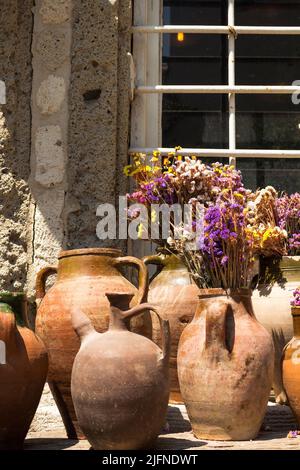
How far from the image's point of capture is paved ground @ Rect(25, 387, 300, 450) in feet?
8.36

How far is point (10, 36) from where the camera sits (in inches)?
140

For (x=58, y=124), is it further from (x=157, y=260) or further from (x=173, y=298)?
(x=173, y=298)

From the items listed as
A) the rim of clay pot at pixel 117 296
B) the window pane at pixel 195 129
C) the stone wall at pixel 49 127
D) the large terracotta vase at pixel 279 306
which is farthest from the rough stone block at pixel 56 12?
the rim of clay pot at pixel 117 296

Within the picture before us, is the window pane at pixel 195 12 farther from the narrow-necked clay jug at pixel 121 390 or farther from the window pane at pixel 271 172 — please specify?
the narrow-necked clay jug at pixel 121 390

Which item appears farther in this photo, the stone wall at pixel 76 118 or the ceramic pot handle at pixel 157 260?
the stone wall at pixel 76 118

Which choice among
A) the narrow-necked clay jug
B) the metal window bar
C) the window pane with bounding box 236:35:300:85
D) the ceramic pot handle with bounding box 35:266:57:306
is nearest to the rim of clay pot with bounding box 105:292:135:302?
the narrow-necked clay jug

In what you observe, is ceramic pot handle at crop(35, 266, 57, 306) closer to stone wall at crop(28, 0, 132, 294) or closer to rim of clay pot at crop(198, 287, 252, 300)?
stone wall at crop(28, 0, 132, 294)

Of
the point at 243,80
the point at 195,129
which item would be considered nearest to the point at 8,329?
the point at 195,129

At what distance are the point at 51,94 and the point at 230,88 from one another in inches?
32.7

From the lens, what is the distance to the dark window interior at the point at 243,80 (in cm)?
377

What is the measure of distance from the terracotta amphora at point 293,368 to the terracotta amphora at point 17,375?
2.68 ft

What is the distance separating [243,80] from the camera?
12.7 feet

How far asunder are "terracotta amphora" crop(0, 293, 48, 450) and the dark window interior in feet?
4.94

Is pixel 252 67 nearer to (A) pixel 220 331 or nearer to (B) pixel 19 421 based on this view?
(A) pixel 220 331
